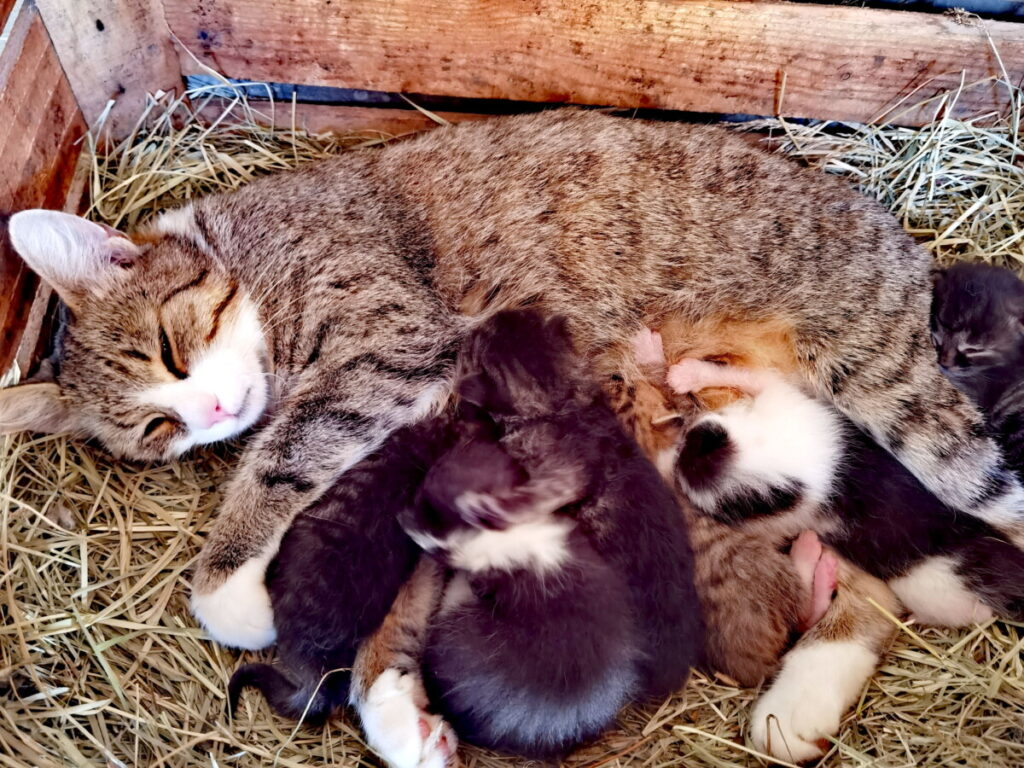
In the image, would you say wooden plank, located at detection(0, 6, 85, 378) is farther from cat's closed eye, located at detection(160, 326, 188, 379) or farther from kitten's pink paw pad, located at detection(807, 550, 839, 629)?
kitten's pink paw pad, located at detection(807, 550, 839, 629)

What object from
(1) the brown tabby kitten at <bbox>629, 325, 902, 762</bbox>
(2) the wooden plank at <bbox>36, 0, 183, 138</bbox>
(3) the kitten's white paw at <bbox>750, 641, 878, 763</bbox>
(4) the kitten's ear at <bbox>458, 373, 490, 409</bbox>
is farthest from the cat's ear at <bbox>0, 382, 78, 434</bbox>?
(3) the kitten's white paw at <bbox>750, 641, 878, 763</bbox>

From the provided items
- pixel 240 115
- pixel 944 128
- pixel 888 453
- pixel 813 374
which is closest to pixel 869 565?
pixel 888 453

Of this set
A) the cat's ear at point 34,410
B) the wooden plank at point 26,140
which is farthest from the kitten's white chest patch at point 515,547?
the wooden plank at point 26,140

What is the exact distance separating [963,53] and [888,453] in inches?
64.9

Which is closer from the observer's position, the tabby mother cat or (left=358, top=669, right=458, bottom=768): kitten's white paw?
(left=358, top=669, right=458, bottom=768): kitten's white paw

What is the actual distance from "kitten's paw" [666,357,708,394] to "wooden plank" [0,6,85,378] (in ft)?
7.68

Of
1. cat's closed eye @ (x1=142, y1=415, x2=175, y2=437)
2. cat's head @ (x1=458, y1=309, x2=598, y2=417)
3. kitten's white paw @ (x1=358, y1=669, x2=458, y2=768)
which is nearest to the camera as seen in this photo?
kitten's white paw @ (x1=358, y1=669, x2=458, y2=768)

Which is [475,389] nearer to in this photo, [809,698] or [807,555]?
[807,555]

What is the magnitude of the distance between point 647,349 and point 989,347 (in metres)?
1.17

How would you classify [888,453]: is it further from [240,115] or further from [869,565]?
[240,115]

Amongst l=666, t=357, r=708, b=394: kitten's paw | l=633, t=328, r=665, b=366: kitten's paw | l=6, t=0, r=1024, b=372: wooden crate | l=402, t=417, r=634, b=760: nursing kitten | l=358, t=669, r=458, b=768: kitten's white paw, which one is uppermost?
l=6, t=0, r=1024, b=372: wooden crate

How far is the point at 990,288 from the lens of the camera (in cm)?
300

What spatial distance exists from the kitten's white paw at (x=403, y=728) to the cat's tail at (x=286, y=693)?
4.1 inches

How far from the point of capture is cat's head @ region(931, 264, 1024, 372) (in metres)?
2.96
